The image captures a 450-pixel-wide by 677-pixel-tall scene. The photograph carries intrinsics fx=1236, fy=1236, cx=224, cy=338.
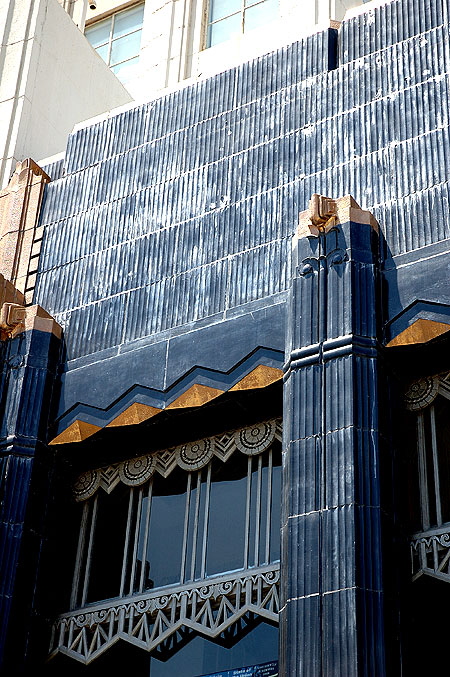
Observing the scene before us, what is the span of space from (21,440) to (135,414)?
159 cm

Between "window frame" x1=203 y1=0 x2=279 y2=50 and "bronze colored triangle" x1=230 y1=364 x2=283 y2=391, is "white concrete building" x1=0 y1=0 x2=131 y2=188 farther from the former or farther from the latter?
"bronze colored triangle" x1=230 y1=364 x2=283 y2=391

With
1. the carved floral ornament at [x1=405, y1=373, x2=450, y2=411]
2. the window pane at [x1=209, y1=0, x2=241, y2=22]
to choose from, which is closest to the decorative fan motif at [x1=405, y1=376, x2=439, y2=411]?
the carved floral ornament at [x1=405, y1=373, x2=450, y2=411]

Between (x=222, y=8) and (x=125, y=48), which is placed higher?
(x=125, y=48)

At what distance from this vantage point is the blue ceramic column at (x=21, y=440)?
1510 cm

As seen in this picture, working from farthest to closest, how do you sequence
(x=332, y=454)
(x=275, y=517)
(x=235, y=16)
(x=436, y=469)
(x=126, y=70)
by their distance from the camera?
(x=126, y=70), (x=235, y=16), (x=275, y=517), (x=436, y=469), (x=332, y=454)

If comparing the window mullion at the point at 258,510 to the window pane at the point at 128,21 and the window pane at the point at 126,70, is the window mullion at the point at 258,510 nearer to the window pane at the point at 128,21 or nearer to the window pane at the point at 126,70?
the window pane at the point at 126,70

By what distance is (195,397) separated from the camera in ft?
50.1

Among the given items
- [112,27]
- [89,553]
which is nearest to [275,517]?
[89,553]

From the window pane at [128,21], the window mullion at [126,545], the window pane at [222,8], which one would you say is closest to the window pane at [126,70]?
the window pane at [128,21]

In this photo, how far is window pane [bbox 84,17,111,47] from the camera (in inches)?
1053

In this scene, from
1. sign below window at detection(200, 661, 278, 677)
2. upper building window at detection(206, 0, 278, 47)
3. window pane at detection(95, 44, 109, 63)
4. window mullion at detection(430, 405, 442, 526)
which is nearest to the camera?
window mullion at detection(430, 405, 442, 526)

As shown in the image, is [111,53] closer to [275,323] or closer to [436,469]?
[275,323]

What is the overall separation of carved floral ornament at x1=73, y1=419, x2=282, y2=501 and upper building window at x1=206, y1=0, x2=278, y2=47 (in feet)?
33.4

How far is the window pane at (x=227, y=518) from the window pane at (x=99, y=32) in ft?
46.1
